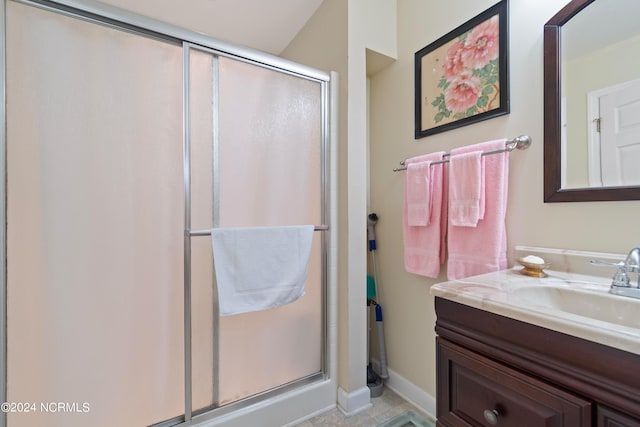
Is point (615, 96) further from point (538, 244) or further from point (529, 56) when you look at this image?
point (538, 244)

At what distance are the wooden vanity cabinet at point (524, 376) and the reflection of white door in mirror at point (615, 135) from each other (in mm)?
670

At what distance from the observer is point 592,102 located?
97 centimetres

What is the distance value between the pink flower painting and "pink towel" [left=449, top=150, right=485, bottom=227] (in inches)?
9.7

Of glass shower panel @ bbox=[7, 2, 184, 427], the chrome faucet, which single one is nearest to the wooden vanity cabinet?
the chrome faucet

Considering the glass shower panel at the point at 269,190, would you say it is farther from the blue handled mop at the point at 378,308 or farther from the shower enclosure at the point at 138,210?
the blue handled mop at the point at 378,308

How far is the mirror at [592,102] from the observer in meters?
0.89

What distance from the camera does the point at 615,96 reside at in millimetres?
922

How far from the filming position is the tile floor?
1.45 metres

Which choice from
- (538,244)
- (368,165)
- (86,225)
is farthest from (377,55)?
(86,225)

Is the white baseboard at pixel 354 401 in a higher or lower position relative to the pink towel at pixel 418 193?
lower

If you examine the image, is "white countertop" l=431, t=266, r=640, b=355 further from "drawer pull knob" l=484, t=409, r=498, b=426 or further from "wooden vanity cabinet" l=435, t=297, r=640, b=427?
"drawer pull knob" l=484, t=409, r=498, b=426

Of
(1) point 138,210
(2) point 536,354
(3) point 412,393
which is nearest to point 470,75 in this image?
(2) point 536,354

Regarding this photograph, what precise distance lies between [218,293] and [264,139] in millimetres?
763

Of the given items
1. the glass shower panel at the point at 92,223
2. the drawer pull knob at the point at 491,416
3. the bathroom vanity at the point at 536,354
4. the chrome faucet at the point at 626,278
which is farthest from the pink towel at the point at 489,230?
the glass shower panel at the point at 92,223
